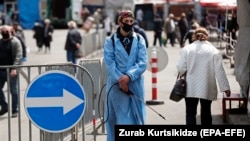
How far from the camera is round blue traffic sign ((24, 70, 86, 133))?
7.12 meters

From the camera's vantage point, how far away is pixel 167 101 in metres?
14.5

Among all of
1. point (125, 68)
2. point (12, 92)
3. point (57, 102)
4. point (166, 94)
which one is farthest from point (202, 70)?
point (166, 94)

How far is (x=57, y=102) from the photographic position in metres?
7.14

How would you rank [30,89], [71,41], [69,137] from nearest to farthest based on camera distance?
[30,89], [69,137], [71,41]

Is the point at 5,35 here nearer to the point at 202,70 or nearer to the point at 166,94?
the point at 166,94

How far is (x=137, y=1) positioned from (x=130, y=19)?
1651 inches

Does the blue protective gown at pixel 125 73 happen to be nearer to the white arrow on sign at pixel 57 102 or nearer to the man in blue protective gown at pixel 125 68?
the man in blue protective gown at pixel 125 68

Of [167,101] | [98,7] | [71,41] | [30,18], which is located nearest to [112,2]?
[98,7]

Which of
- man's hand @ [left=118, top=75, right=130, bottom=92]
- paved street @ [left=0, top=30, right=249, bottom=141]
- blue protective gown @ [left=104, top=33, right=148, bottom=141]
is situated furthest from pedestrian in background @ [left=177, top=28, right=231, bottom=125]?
man's hand @ [left=118, top=75, right=130, bottom=92]

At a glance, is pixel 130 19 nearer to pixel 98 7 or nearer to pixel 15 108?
pixel 15 108

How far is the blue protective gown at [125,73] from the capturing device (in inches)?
309

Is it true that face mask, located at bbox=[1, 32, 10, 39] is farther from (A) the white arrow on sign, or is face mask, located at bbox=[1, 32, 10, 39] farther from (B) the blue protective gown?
(A) the white arrow on sign

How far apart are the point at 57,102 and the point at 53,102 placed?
0.04 metres

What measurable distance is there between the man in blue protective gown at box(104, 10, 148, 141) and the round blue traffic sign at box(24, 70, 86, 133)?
2.62 feet
